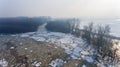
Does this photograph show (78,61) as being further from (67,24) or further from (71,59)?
(67,24)

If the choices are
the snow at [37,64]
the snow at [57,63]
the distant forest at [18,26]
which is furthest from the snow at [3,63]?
the distant forest at [18,26]

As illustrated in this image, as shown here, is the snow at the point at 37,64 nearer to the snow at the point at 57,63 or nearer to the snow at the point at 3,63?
the snow at the point at 57,63

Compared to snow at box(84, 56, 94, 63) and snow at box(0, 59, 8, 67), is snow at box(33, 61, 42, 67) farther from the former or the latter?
snow at box(84, 56, 94, 63)

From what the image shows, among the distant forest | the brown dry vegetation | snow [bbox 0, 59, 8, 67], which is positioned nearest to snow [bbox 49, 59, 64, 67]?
the brown dry vegetation

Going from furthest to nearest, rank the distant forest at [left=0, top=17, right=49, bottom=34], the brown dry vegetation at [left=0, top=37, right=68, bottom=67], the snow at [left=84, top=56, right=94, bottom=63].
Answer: the distant forest at [left=0, top=17, right=49, bottom=34] < the snow at [left=84, top=56, right=94, bottom=63] < the brown dry vegetation at [left=0, top=37, right=68, bottom=67]

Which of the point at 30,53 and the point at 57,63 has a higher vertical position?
the point at 30,53

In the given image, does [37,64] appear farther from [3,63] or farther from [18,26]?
[18,26]

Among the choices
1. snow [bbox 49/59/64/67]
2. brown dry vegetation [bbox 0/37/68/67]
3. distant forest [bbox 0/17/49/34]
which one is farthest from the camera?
distant forest [bbox 0/17/49/34]

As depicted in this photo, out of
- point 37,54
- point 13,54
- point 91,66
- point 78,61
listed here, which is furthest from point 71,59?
point 13,54

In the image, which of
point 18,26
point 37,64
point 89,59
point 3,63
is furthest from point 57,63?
point 18,26

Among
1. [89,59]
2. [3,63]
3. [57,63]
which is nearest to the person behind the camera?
[57,63]

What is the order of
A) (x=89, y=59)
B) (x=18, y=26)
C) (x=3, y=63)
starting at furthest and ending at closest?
(x=18, y=26) < (x=89, y=59) < (x=3, y=63)

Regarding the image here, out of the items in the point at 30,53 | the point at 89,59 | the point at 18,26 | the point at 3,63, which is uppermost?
the point at 18,26

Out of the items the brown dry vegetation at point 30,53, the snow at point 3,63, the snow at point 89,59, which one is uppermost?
the brown dry vegetation at point 30,53
